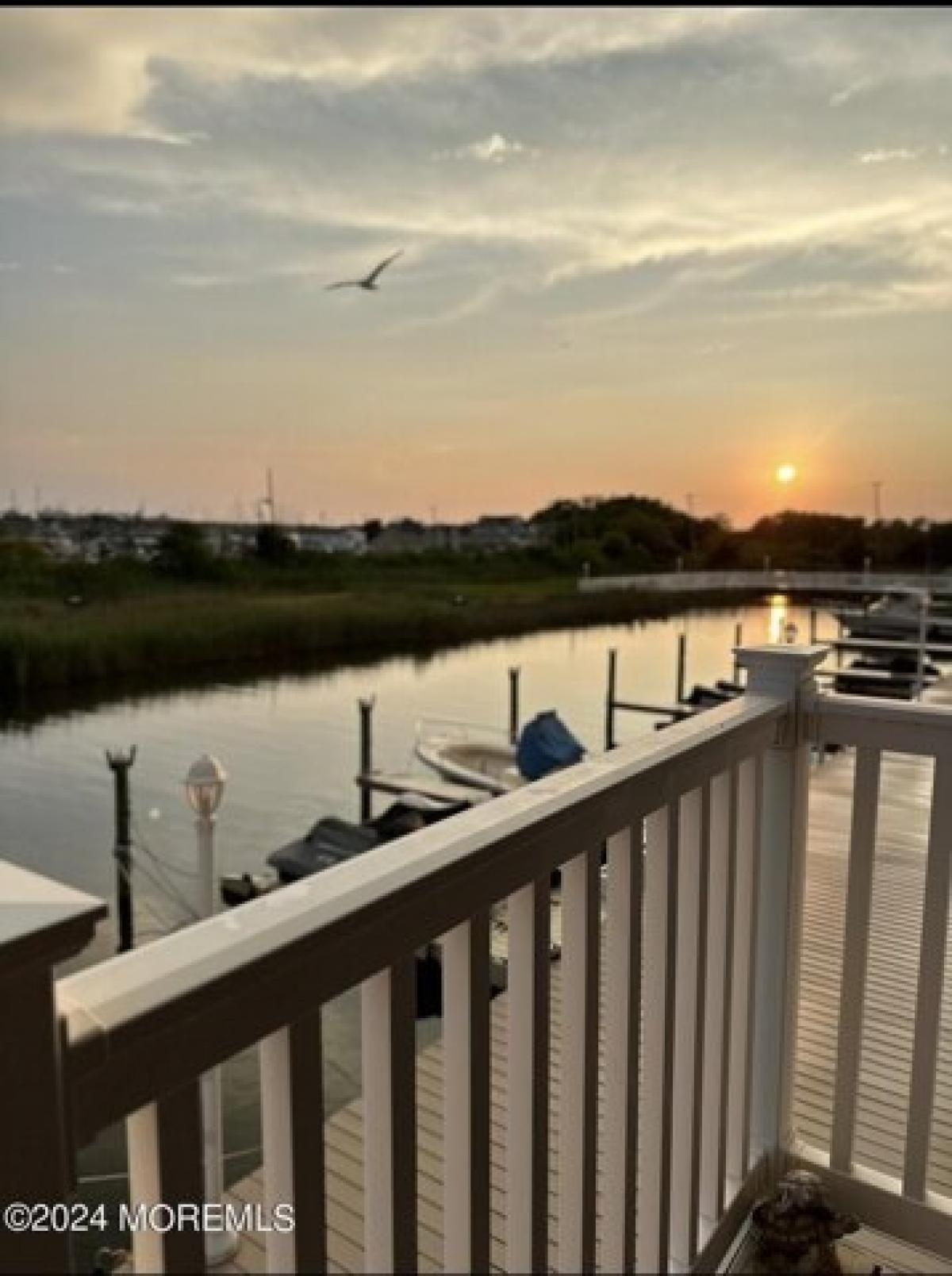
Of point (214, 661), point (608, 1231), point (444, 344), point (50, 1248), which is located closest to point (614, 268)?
point (444, 344)

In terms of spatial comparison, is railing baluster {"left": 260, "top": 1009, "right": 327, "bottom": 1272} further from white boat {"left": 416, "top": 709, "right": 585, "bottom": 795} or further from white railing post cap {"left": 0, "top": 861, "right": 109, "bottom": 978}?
white boat {"left": 416, "top": 709, "right": 585, "bottom": 795}

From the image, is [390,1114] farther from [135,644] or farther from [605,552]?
[605,552]

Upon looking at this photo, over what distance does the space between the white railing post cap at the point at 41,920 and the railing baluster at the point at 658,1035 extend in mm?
848

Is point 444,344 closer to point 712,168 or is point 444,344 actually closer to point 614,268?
point 614,268

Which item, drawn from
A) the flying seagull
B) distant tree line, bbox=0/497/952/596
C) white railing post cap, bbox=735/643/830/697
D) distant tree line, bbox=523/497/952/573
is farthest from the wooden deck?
distant tree line, bbox=523/497/952/573

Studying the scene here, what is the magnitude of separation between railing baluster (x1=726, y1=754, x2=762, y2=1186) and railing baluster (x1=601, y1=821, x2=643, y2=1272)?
15.4 inches

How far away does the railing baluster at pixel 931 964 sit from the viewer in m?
1.68

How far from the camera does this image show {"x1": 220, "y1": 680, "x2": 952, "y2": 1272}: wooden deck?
148cm

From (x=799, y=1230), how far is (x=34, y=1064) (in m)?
1.56

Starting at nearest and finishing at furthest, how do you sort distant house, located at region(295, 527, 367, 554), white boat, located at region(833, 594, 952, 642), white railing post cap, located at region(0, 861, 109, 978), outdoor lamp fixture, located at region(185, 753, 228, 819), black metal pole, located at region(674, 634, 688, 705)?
white railing post cap, located at region(0, 861, 109, 978) < distant house, located at region(295, 527, 367, 554) < outdoor lamp fixture, located at region(185, 753, 228, 819) < white boat, located at region(833, 594, 952, 642) < black metal pole, located at region(674, 634, 688, 705)

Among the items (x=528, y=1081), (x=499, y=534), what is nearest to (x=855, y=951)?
(x=528, y=1081)

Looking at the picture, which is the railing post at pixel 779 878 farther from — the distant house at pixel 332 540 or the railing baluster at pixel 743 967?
the distant house at pixel 332 540

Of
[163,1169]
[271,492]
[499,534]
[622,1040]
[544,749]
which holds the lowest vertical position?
[544,749]

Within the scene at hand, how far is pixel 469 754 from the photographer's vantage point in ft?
37.8
